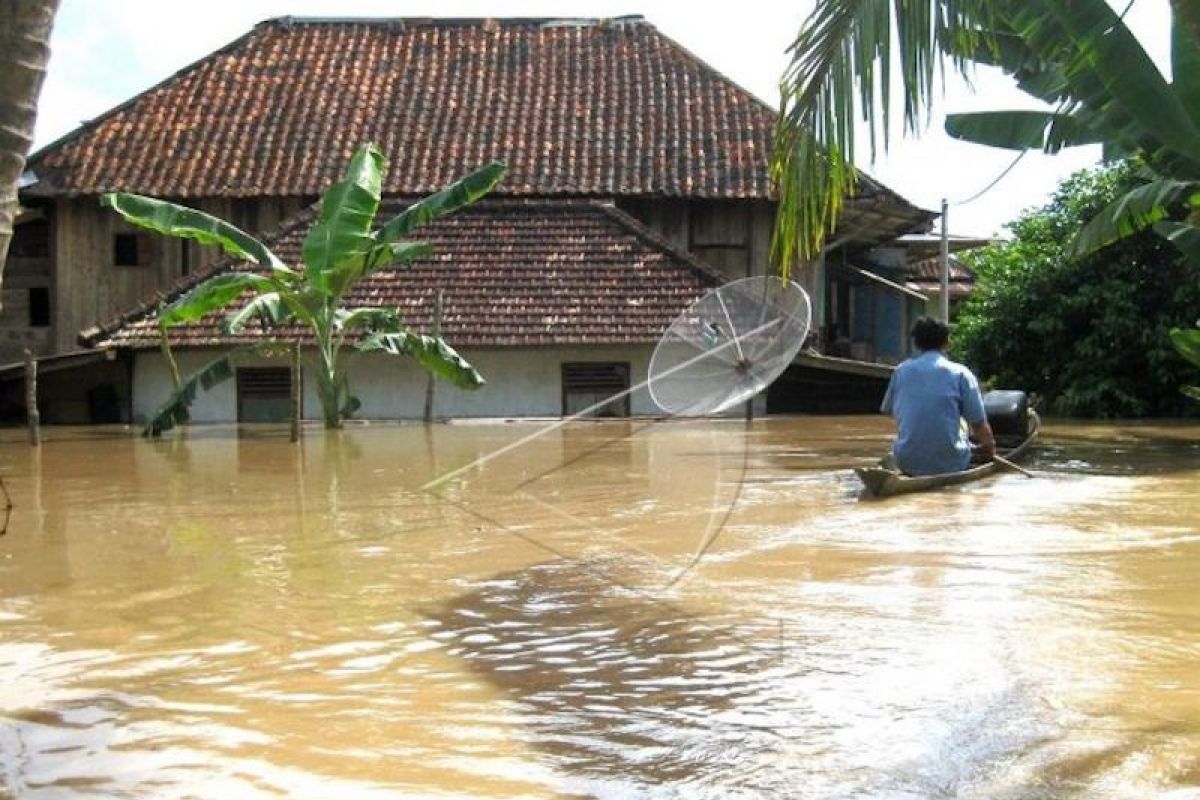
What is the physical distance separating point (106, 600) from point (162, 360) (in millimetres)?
14104

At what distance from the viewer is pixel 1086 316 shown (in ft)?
70.3

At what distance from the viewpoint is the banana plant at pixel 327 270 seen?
14.8 metres

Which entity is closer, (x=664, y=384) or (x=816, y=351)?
(x=664, y=384)

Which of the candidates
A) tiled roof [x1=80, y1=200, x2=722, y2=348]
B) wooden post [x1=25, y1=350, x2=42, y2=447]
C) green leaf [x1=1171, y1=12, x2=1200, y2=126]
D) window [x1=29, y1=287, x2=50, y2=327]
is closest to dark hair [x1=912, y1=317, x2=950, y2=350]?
green leaf [x1=1171, y1=12, x2=1200, y2=126]

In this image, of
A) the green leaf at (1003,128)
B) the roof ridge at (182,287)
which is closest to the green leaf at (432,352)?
the roof ridge at (182,287)

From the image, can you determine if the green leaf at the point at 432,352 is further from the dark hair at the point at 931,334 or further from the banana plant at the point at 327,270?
the dark hair at the point at 931,334

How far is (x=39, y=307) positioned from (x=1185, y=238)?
64.7 ft

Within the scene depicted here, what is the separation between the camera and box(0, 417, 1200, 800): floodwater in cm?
352

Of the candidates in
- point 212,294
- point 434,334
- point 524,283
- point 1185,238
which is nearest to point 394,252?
point 434,334

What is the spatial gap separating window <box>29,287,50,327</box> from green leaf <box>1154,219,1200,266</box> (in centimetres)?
1894

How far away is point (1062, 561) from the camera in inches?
252

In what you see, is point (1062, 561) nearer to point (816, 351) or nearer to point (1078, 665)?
point (1078, 665)

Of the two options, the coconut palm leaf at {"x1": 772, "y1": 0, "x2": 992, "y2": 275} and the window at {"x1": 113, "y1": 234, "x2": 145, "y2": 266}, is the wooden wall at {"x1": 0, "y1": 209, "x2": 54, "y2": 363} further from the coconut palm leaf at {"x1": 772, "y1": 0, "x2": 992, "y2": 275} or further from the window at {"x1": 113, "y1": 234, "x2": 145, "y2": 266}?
the coconut palm leaf at {"x1": 772, "y1": 0, "x2": 992, "y2": 275}

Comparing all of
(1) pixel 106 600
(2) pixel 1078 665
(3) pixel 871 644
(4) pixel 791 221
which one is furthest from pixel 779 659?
(1) pixel 106 600
